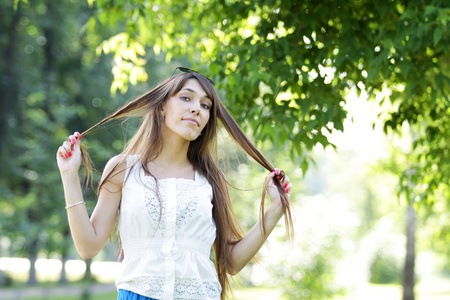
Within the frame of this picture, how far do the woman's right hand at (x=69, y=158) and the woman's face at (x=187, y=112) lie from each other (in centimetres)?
41

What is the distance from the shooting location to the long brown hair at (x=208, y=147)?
2.44m

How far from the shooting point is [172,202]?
7.45 feet

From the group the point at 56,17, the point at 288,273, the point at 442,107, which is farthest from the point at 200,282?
the point at 56,17

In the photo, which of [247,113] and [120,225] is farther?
[247,113]

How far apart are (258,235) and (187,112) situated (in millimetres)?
586

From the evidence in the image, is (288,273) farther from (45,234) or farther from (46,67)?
(46,67)

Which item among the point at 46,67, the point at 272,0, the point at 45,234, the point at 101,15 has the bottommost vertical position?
the point at 45,234

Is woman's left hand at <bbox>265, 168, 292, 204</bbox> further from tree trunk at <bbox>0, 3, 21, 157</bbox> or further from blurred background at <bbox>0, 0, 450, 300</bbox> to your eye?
tree trunk at <bbox>0, 3, 21, 157</bbox>

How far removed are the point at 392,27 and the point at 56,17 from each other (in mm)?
12791

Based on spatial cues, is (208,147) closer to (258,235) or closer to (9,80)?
(258,235)

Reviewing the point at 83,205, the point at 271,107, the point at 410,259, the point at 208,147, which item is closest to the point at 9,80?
the point at 410,259

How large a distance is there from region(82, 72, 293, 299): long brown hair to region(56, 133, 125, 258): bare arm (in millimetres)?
113

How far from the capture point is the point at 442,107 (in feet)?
14.2

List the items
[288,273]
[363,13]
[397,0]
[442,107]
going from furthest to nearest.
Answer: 1. [288,273]
2. [442,107]
3. [363,13]
4. [397,0]
